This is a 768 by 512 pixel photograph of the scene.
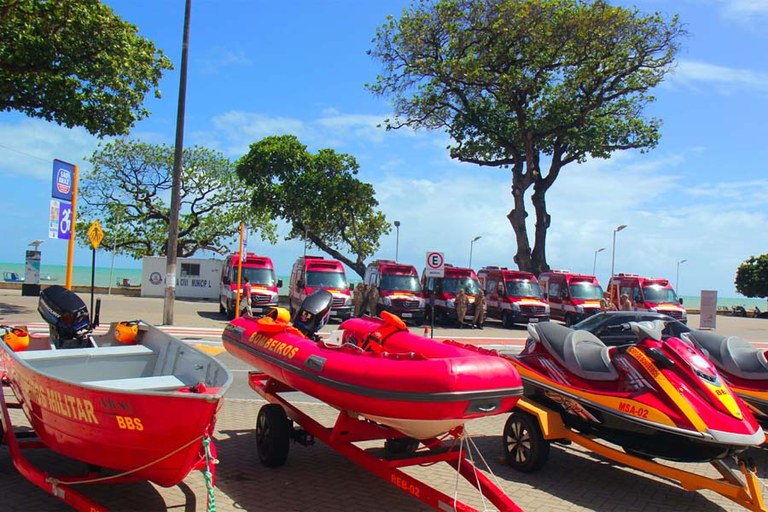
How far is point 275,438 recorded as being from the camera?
6316mm

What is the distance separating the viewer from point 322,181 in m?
40.4

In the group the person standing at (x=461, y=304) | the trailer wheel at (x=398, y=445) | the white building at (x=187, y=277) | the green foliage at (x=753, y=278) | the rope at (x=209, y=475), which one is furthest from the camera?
the green foliage at (x=753, y=278)

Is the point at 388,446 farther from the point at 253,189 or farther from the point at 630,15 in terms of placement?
the point at 253,189

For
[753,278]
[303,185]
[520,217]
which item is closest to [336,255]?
[303,185]

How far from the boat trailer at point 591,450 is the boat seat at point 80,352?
3.83 m

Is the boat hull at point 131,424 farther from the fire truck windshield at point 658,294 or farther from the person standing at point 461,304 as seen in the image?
the fire truck windshield at point 658,294

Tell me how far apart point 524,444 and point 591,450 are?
67cm

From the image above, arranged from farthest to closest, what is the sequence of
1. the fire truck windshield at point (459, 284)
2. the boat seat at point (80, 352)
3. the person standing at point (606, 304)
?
the person standing at point (606, 304)
the fire truck windshield at point (459, 284)
the boat seat at point (80, 352)

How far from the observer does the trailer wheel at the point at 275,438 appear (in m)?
6.33

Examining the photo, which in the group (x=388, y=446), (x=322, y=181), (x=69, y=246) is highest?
(x=322, y=181)

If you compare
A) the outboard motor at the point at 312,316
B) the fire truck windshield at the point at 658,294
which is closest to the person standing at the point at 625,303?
the fire truck windshield at the point at 658,294

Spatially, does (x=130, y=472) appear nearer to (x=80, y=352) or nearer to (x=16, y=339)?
(x=80, y=352)

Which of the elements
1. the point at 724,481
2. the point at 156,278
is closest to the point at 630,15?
the point at 156,278

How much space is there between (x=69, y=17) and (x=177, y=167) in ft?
17.5
